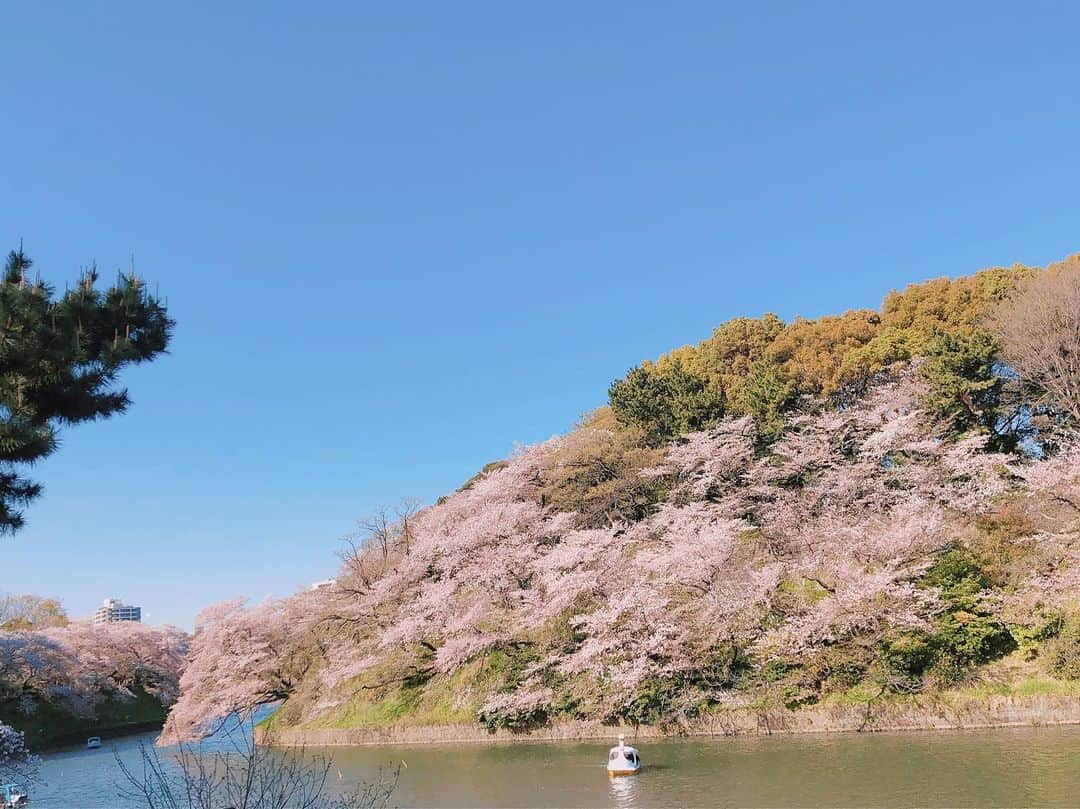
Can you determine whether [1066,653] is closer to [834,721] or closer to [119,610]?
[834,721]

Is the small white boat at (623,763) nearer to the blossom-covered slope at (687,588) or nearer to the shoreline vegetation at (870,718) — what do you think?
the blossom-covered slope at (687,588)

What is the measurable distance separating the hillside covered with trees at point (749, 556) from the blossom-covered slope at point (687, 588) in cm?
8

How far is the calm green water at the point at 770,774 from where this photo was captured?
11062 mm

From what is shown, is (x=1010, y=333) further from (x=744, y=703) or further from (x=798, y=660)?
(x=744, y=703)

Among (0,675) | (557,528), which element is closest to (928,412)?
(557,528)

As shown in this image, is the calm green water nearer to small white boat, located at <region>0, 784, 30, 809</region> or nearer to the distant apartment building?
small white boat, located at <region>0, 784, 30, 809</region>

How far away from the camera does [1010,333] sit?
22969 millimetres

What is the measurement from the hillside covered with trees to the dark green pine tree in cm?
1353

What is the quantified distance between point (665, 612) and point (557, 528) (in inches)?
226

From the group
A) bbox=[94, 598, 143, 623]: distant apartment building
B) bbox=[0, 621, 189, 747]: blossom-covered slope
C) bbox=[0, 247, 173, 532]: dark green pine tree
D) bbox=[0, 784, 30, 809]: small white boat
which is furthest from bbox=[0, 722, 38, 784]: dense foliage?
bbox=[94, 598, 143, 623]: distant apartment building

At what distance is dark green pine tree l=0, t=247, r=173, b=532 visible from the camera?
7586mm

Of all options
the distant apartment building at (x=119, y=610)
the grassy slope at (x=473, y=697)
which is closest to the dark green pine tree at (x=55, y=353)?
the grassy slope at (x=473, y=697)

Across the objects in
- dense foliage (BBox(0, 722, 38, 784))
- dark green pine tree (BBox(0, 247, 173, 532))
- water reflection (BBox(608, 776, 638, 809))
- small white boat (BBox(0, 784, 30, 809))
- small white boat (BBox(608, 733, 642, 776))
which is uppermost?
dark green pine tree (BBox(0, 247, 173, 532))

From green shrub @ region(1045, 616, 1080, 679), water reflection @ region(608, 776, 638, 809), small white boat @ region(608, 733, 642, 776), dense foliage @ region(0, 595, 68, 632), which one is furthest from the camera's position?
dense foliage @ region(0, 595, 68, 632)
